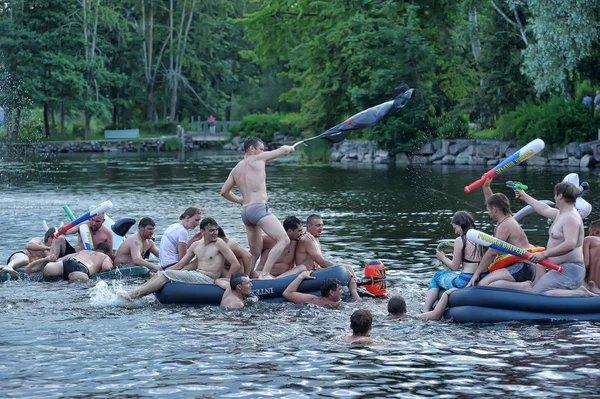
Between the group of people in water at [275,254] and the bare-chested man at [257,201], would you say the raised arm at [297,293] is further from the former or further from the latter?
the bare-chested man at [257,201]

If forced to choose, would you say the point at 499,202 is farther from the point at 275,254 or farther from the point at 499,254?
the point at 275,254

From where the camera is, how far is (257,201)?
14.1m

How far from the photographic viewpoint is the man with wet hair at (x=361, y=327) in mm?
Result: 10945

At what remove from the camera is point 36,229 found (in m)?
22.1

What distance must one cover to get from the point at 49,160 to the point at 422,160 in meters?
20.6

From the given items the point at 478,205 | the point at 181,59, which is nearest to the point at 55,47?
the point at 181,59

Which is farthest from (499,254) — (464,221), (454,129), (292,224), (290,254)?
(454,129)

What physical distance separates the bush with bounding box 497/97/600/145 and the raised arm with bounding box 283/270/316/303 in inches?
1048

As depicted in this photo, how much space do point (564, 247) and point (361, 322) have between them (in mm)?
2464

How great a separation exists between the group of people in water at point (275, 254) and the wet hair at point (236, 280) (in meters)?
0.01

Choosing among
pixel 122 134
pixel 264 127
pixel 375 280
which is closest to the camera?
pixel 375 280

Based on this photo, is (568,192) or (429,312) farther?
(429,312)

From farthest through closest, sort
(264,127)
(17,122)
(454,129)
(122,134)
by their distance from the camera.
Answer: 1. (122,134)
2. (264,127)
3. (17,122)
4. (454,129)

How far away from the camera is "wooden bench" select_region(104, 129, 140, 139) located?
72.2 meters
